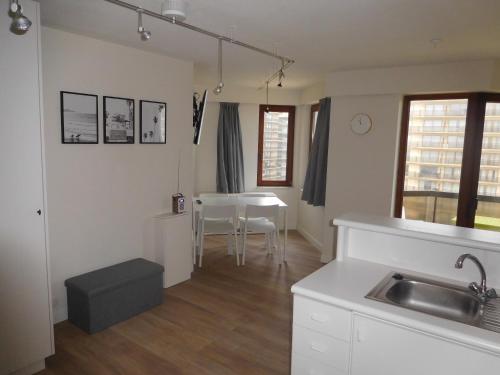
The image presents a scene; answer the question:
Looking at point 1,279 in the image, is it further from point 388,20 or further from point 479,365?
point 388,20

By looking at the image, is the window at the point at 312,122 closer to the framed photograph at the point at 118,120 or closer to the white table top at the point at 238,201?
the white table top at the point at 238,201

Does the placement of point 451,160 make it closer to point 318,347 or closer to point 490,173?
point 490,173

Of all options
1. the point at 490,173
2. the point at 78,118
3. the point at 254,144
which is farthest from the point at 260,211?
the point at 490,173

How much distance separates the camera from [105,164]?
3373 millimetres

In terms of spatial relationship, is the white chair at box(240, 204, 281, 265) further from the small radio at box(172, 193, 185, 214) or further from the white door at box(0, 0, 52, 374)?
the white door at box(0, 0, 52, 374)

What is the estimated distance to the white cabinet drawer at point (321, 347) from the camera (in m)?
1.85

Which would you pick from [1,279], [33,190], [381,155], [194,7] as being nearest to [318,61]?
[381,155]

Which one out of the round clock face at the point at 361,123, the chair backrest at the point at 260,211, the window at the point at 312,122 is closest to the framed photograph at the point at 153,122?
the chair backrest at the point at 260,211

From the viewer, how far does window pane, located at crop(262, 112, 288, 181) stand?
6.37m

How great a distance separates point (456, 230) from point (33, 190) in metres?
2.58

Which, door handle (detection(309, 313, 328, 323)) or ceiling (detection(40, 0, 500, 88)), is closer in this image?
door handle (detection(309, 313, 328, 323))

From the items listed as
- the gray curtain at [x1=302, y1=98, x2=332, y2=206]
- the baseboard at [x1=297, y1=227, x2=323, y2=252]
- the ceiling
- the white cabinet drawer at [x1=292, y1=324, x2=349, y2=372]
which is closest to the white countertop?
the white cabinet drawer at [x1=292, y1=324, x2=349, y2=372]

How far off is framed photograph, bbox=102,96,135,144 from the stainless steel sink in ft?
8.54

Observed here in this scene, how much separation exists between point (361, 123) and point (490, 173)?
1452 millimetres
